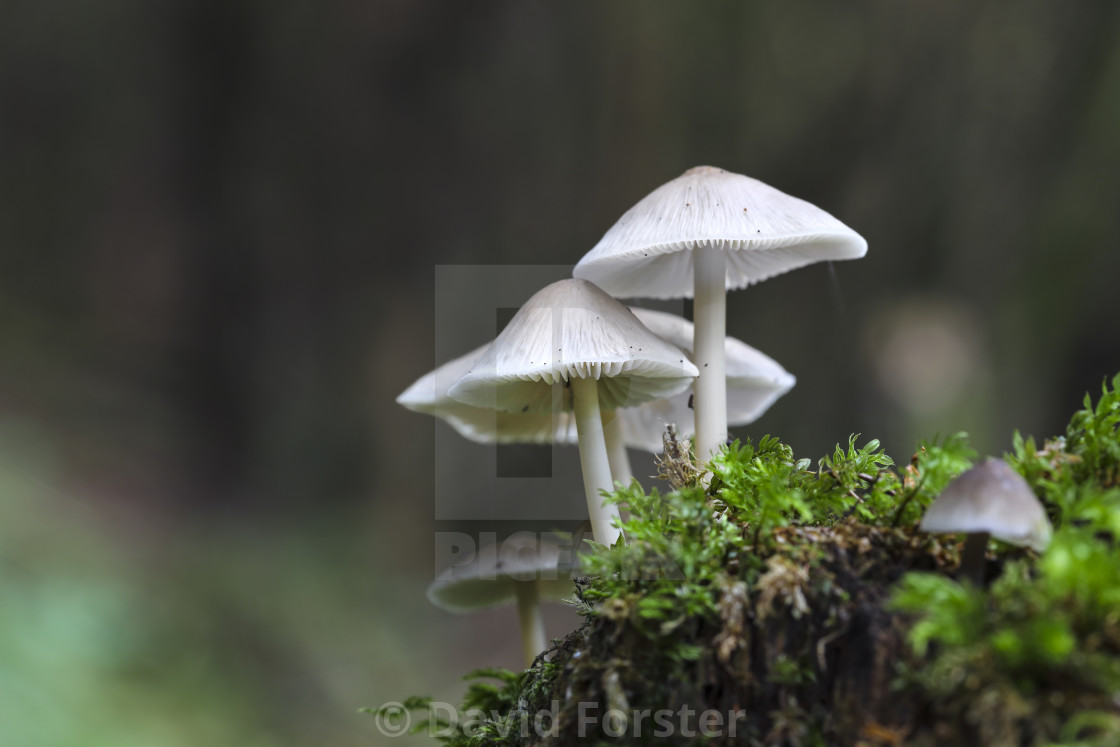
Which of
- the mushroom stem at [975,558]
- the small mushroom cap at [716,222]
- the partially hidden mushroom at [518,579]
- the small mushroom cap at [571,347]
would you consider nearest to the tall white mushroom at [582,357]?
the small mushroom cap at [571,347]

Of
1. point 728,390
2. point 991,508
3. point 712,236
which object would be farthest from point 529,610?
point 991,508

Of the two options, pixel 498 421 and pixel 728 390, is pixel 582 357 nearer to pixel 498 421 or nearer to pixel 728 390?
pixel 498 421

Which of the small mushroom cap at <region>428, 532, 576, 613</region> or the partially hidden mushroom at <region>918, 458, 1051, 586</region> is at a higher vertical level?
the partially hidden mushroom at <region>918, 458, 1051, 586</region>

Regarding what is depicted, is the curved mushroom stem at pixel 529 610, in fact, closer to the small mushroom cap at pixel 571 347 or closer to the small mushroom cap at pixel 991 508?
the small mushroom cap at pixel 571 347

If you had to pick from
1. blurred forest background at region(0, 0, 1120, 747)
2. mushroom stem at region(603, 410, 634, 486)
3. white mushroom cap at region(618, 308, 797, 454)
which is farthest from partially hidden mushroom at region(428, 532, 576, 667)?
blurred forest background at region(0, 0, 1120, 747)

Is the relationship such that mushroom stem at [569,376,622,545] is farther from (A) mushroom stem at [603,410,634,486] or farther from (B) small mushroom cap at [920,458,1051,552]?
(B) small mushroom cap at [920,458,1051,552]

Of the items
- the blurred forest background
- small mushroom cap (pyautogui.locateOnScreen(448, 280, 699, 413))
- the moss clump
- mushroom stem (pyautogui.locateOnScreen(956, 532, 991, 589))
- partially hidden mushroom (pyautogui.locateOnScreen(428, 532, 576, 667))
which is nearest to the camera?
the moss clump

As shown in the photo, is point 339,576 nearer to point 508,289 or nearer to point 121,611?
point 121,611
